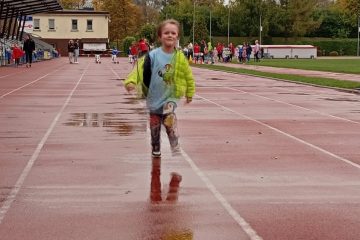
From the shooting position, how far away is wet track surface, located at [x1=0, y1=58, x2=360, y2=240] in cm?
623

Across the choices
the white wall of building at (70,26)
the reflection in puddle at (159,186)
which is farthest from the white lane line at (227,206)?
the white wall of building at (70,26)

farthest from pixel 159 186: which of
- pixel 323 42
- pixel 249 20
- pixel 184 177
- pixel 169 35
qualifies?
pixel 323 42

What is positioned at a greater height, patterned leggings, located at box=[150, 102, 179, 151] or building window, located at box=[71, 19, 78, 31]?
building window, located at box=[71, 19, 78, 31]

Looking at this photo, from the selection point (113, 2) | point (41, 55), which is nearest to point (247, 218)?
point (41, 55)

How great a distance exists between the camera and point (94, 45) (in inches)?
4149

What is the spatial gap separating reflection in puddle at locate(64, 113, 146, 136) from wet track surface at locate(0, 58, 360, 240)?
0.02m

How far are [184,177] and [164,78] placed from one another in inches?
54.3

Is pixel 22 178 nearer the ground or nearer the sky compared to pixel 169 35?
nearer the ground

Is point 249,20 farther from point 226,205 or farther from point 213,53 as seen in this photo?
point 226,205

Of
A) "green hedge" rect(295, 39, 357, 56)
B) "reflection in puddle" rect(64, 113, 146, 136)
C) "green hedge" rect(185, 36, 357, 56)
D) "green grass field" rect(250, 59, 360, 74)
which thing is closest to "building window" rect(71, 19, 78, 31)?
"green hedge" rect(185, 36, 357, 56)

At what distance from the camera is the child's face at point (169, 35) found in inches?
349

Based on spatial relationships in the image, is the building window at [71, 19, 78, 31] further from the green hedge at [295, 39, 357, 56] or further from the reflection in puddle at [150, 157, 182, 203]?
the reflection in puddle at [150, 157, 182, 203]

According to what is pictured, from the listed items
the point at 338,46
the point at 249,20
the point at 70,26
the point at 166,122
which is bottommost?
the point at 338,46

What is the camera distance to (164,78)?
9125 millimetres
